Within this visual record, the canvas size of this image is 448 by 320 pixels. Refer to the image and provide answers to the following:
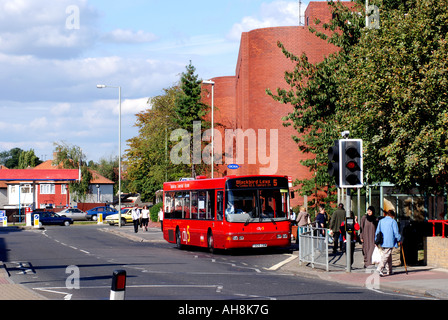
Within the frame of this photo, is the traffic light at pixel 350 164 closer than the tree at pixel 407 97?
Yes

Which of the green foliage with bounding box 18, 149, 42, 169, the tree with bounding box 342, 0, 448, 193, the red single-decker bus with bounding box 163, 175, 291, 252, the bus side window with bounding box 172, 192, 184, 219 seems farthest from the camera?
the green foliage with bounding box 18, 149, 42, 169

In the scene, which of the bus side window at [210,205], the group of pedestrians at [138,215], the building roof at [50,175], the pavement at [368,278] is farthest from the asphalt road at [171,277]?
the building roof at [50,175]

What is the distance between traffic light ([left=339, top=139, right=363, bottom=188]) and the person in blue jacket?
3.98 feet

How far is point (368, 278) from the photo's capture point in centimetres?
1686

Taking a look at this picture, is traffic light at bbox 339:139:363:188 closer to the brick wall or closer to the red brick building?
the brick wall

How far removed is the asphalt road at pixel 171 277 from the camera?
13680 mm

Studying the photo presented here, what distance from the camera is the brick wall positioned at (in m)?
18.8

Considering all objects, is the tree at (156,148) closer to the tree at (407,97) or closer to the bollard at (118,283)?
the tree at (407,97)

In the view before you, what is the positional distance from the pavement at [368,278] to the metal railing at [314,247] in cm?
23

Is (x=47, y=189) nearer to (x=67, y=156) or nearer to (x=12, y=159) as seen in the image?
(x=67, y=156)

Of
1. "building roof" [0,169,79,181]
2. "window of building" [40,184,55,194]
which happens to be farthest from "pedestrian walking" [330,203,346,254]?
"window of building" [40,184,55,194]

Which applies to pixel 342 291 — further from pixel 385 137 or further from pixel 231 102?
pixel 231 102

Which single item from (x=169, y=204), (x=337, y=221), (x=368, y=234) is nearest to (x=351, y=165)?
(x=368, y=234)
